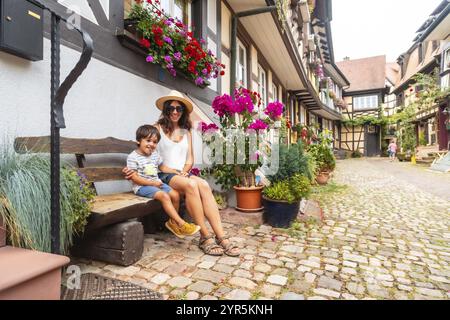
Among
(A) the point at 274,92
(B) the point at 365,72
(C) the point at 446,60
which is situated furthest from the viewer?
(B) the point at 365,72

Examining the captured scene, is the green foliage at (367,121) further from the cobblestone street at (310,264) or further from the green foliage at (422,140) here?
the cobblestone street at (310,264)

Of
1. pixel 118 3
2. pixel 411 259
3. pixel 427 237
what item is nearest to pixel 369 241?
pixel 411 259

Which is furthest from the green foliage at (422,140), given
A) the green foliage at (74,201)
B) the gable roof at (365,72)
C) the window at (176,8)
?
the green foliage at (74,201)

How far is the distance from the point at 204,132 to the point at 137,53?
3.92ft

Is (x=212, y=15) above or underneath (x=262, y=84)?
above

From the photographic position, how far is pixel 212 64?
13.2 ft

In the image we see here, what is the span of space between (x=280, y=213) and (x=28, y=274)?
8.25 ft

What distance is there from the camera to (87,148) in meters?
2.31

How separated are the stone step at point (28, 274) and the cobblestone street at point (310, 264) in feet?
2.13

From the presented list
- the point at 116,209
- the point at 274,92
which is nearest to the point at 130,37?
the point at 116,209

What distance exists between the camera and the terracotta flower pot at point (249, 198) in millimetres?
3494

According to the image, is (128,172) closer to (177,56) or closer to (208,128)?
(208,128)

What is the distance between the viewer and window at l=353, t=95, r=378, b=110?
27.4m

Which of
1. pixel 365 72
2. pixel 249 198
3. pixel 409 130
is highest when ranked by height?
pixel 365 72
